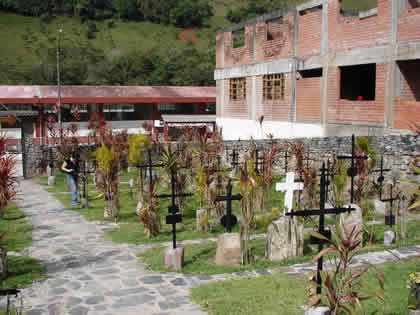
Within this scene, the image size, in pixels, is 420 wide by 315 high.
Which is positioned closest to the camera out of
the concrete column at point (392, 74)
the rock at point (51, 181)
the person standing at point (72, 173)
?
the person standing at point (72, 173)

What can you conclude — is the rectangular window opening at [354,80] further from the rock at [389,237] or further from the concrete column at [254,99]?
the rock at [389,237]

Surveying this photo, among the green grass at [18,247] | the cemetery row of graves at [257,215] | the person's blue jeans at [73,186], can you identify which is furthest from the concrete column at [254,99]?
the green grass at [18,247]

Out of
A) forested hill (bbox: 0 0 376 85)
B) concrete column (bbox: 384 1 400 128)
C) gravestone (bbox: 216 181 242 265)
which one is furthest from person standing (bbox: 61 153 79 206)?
forested hill (bbox: 0 0 376 85)

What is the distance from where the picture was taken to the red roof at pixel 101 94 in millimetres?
28286

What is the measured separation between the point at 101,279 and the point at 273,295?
267cm

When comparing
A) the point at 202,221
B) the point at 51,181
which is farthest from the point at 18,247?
the point at 51,181

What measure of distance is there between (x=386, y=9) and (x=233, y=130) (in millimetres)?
11621

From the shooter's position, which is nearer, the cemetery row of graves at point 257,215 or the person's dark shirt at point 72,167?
the cemetery row of graves at point 257,215

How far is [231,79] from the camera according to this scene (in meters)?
26.5

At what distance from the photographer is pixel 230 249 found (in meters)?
7.45

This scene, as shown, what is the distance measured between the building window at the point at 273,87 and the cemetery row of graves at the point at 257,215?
653 centimetres

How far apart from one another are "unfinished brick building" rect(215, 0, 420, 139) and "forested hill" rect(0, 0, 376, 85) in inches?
1143

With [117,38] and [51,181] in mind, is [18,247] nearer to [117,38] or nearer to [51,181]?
[51,181]

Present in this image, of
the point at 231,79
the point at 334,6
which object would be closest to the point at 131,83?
the point at 231,79
